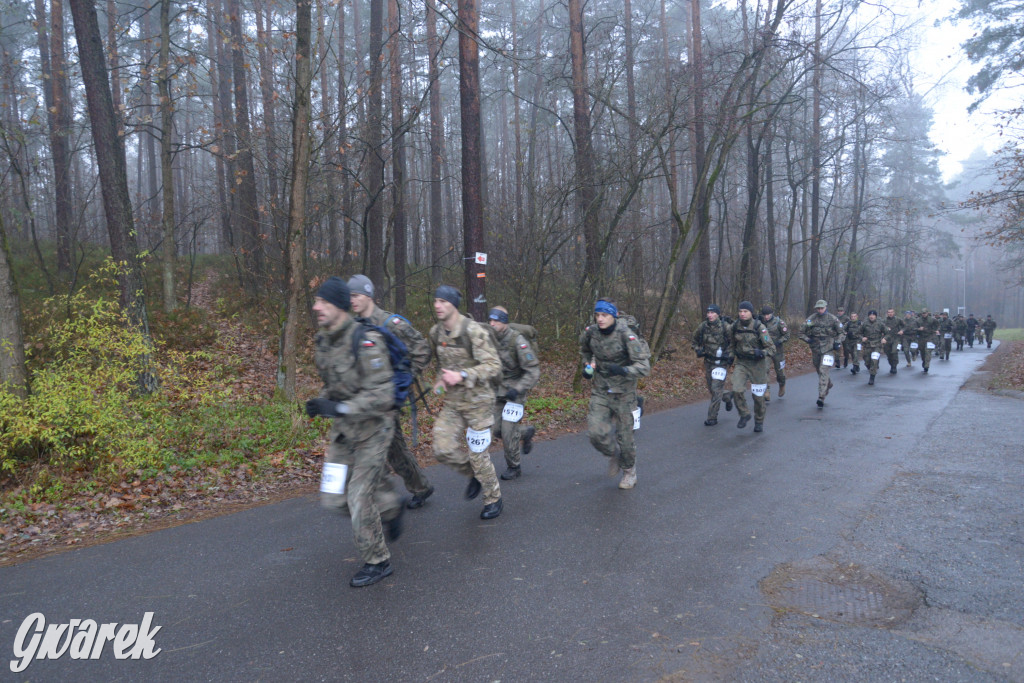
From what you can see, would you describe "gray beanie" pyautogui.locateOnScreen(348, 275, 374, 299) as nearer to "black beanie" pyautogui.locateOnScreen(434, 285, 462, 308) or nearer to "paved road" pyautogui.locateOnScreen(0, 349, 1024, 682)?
"black beanie" pyautogui.locateOnScreen(434, 285, 462, 308)

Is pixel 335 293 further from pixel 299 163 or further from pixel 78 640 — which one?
pixel 299 163

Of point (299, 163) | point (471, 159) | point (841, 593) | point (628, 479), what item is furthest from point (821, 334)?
point (299, 163)

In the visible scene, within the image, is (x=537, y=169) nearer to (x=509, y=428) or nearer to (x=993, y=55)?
(x=509, y=428)

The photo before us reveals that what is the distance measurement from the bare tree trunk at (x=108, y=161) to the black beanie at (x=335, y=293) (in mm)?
6570

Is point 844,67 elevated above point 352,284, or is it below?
above

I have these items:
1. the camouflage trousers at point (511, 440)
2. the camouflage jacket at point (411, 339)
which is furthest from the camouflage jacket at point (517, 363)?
the camouflage jacket at point (411, 339)

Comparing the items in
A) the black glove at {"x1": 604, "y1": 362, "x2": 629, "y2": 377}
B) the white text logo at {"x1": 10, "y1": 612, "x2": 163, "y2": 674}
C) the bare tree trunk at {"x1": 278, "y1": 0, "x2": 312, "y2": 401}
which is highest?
the bare tree trunk at {"x1": 278, "y1": 0, "x2": 312, "y2": 401}

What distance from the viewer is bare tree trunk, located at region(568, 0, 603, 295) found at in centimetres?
1380

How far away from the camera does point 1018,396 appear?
44.9 ft

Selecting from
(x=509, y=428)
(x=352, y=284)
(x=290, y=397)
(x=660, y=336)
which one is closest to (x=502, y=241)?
A: (x=660, y=336)

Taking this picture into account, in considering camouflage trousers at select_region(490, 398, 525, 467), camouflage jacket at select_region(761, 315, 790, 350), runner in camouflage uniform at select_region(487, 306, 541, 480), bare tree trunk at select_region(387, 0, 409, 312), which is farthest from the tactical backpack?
camouflage jacket at select_region(761, 315, 790, 350)

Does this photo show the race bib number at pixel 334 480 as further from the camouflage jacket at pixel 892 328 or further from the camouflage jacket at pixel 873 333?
the camouflage jacket at pixel 892 328

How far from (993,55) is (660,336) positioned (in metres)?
16.3

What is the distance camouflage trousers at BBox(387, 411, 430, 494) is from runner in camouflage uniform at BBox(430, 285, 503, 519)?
0.34 meters
